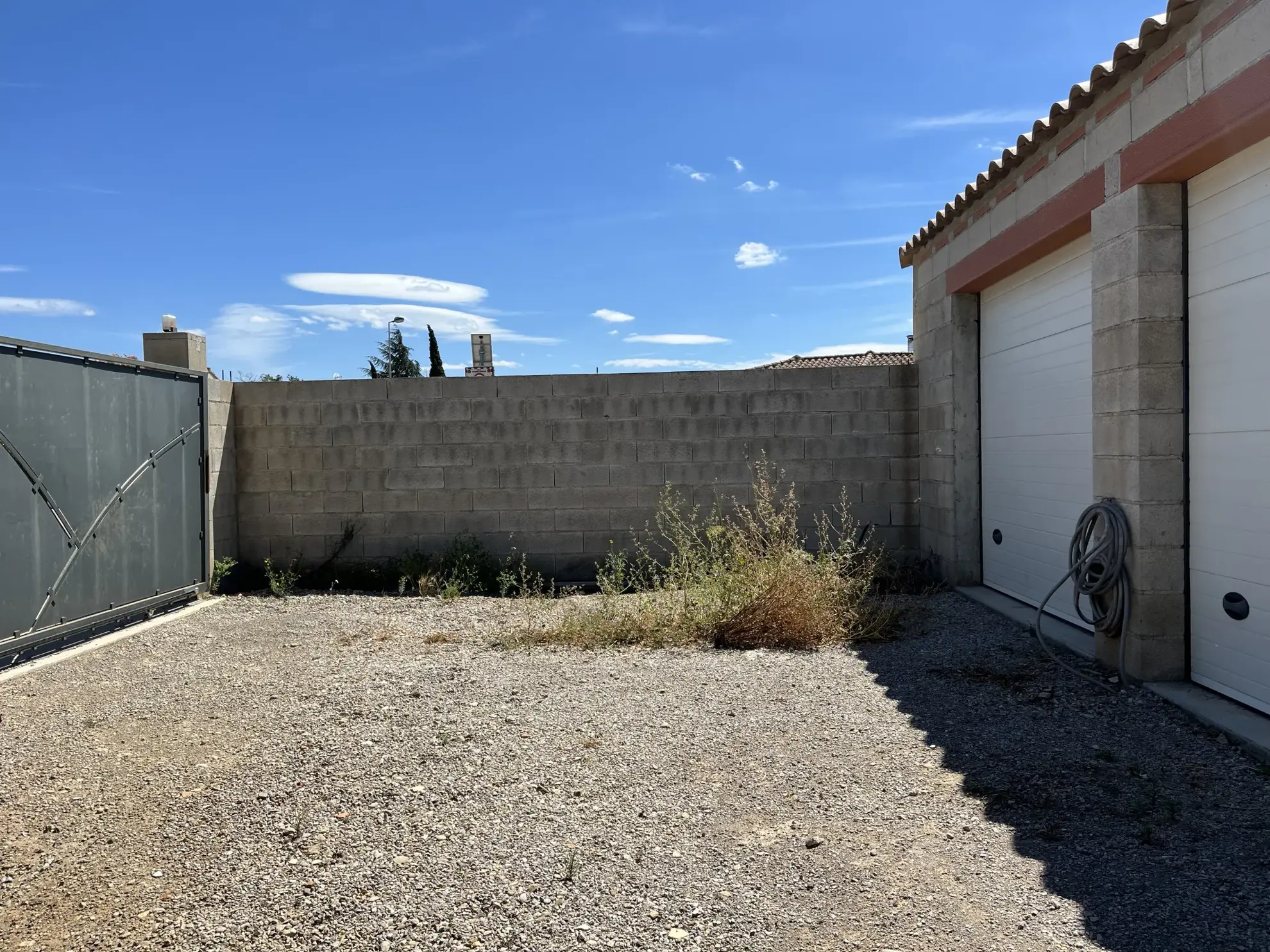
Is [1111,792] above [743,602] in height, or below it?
below

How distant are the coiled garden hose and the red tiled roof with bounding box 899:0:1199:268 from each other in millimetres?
2330

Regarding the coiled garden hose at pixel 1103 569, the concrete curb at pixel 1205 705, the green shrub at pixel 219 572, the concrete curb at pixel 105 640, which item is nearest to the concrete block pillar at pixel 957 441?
the concrete curb at pixel 1205 705

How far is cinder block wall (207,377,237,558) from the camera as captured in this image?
26.6 feet

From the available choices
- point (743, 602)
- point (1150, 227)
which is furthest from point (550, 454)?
point (1150, 227)

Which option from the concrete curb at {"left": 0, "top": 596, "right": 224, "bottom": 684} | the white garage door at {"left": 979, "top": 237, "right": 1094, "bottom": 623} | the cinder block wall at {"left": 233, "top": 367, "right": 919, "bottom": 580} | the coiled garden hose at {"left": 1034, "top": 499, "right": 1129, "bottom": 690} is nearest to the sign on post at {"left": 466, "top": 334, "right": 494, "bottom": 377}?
the cinder block wall at {"left": 233, "top": 367, "right": 919, "bottom": 580}

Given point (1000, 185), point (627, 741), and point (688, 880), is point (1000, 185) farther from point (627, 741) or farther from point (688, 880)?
point (688, 880)

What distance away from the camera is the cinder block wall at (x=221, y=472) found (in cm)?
812

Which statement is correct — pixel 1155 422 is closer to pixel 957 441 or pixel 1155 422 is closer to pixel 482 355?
pixel 957 441

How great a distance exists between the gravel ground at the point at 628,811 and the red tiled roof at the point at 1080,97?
3320 millimetres

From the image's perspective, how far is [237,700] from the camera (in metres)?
4.91

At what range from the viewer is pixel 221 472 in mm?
8383

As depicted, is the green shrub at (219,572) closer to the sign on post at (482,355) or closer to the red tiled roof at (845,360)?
the sign on post at (482,355)

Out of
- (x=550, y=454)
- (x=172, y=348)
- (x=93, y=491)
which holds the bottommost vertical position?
(x=93, y=491)

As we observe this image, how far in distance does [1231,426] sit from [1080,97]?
2130mm
